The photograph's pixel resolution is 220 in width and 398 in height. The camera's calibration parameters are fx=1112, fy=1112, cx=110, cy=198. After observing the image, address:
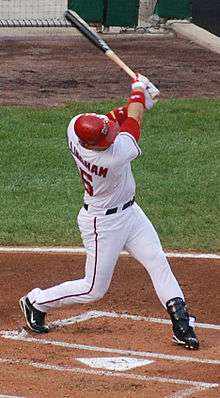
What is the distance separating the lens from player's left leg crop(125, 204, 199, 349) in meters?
7.73

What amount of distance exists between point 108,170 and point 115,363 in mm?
1280

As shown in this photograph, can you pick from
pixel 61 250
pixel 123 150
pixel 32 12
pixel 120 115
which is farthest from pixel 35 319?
pixel 32 12

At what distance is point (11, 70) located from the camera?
18453mm

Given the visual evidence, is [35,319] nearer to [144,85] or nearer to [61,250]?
[144,85]

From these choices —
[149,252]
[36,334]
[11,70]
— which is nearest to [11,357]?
[36,334]

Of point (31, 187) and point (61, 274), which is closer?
point (61, 274)

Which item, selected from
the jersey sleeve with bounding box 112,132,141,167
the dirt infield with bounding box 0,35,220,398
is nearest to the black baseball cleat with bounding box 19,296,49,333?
the dirt infield with bounding box 0,35,220,398

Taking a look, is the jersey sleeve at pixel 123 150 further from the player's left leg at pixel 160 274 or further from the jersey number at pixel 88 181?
the player's left leg at pixel 160 274

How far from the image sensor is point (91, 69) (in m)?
18.6

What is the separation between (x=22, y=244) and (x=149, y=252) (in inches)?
116

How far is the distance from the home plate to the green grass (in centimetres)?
313

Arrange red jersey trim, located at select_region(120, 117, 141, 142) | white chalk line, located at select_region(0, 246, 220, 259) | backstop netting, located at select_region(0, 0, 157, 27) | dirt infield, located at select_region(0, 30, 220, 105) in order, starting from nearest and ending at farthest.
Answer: red jersey trim, located at select_region(120, 117, 141, 142) → white chalk line, located at select_region(0, 246, 220, 259) → dirt infield, located at select_region(0, 30, 220, 105) → backstop netting, located at select_region(0, 0, 157, 27)

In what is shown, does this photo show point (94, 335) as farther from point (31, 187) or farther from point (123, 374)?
point (31, 187)

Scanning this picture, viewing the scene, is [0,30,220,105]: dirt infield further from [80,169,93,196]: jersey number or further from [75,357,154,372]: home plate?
[75,357,154,372]: home plate
